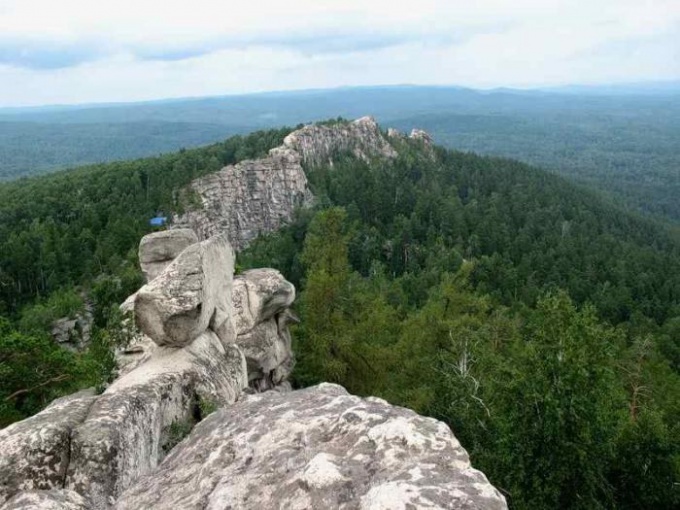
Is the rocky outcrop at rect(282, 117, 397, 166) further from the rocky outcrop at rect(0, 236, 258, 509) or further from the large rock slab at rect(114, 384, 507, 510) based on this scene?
the large rock slab at rect(114, 384, 507, 510)

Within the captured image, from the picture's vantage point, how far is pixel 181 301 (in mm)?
16141

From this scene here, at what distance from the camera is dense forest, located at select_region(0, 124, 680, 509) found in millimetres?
→ 15961

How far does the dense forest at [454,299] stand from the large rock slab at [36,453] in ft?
16.1

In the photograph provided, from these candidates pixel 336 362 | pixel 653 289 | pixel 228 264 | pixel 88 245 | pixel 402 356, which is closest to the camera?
pixel 228 264

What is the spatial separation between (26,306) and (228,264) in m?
63.4

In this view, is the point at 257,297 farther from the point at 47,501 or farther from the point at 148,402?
the point at 47,501

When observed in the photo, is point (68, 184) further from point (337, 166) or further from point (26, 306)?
point (337, 166)

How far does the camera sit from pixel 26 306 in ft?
239

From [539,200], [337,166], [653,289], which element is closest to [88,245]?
[337,166]

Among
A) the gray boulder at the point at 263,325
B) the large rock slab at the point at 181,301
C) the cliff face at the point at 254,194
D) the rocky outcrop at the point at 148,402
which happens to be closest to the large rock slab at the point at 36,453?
the rocky outcrop at the point at 148,402

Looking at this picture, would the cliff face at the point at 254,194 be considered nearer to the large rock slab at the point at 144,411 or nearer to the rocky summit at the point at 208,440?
the rocky summit at the point at 208,440

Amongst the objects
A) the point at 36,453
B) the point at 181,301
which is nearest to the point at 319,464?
the point at 36,453

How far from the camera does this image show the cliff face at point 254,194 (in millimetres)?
100562

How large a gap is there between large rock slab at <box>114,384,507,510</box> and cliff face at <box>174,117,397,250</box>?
277ft
